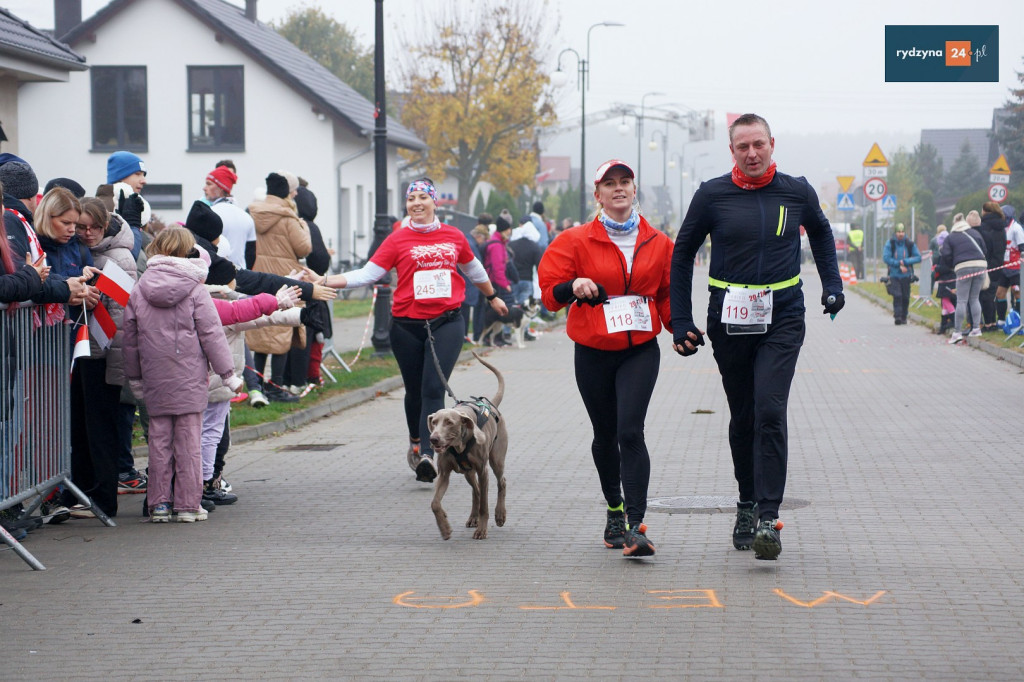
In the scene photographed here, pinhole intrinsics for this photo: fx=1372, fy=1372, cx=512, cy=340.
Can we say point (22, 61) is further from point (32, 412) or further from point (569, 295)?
point (569, 295)

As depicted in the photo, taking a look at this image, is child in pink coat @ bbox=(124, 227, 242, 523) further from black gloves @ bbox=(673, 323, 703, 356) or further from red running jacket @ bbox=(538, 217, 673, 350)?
black gloves @ bbox=(673, 323, 703, 356)

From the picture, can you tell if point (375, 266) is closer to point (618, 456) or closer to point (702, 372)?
point (618, 456)

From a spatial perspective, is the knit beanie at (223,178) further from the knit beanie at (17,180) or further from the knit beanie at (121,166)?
the knit beanie at (17,180)

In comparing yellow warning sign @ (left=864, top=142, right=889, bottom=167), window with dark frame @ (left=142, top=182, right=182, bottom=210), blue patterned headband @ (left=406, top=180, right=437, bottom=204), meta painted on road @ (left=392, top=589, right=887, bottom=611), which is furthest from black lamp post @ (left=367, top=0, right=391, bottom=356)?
window with dark frame @ (left=142, top=182, right=182, bottom=210)

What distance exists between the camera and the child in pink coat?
8055mm

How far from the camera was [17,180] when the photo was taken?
312 inches

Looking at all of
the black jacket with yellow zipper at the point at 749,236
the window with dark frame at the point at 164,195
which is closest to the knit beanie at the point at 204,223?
the black jacket with yellow zipper at the point at 749,236

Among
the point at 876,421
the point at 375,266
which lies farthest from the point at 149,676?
the point at 876,421

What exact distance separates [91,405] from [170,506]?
77 cm

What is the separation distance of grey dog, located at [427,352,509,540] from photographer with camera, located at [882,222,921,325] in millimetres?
19933

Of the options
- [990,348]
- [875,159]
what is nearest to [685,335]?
[990,348]

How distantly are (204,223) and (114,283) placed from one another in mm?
1217

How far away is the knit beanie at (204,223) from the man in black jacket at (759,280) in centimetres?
377

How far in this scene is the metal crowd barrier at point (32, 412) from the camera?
7.14m
